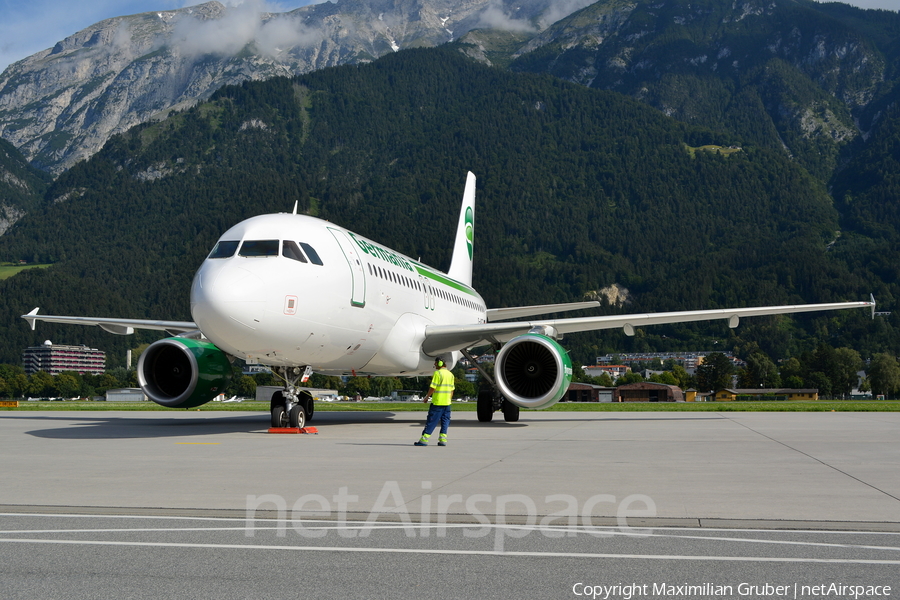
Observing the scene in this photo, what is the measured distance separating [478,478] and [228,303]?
22.4 ft

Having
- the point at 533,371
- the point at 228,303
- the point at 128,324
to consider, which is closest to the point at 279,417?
the point at 228,303

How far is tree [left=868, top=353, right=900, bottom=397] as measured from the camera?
124 meters

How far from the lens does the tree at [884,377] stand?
124 meters

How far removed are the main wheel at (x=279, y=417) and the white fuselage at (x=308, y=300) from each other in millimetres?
1167

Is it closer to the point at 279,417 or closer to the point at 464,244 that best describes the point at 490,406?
the point at 279,417

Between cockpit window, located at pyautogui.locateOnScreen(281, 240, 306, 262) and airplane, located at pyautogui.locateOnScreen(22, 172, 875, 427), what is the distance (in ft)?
0.07

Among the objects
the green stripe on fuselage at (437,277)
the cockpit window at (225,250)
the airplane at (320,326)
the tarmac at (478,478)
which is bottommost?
the tarmac at (478,478)

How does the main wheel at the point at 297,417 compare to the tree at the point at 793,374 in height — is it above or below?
below

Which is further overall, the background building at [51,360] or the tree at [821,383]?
the background building at [51,360]

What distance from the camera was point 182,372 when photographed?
19.5 metres

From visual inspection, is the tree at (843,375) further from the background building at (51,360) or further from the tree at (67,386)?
the background building at (51,360)

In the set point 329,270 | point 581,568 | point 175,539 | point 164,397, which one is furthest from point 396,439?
point 581,568

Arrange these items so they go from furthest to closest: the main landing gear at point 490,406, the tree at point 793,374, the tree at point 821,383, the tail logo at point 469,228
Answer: the tree at point 793,374, the tree at point 821,383, the tail logo at point 469,228, the main landing gear at point 490,406

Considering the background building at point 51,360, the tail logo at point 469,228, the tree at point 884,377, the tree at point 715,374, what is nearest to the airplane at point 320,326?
the tail logo at point 469,228
